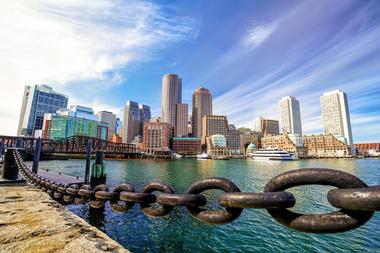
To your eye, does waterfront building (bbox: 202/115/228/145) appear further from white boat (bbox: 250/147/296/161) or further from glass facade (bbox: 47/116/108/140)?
glass facade (bbox: 47/116/108/140)

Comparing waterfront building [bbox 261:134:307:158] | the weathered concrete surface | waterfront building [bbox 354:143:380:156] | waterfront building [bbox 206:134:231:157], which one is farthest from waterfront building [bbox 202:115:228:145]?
the weathered concrete surface

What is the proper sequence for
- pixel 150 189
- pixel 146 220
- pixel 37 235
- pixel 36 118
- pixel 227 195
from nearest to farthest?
pixel 227 195 → pixel 150 189 → pixel 37 235 → pixel 146 220 → pixel 36 118

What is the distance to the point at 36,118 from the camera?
19438 cm

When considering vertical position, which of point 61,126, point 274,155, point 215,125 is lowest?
point 274,155

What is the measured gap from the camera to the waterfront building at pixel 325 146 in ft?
459

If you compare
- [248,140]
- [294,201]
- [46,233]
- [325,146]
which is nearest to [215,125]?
[248,140]

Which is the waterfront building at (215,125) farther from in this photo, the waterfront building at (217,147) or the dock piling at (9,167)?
the dock piling at (9,167)

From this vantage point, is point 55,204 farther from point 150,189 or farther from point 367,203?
point 367,203

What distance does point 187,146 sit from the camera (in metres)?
159

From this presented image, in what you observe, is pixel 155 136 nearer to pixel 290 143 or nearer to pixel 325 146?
pixel 290 143

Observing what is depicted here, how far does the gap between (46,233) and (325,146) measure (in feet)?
580

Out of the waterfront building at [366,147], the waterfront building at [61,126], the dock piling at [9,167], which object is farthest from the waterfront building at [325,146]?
the waterfront building at [61,126]

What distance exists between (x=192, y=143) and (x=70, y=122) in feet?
344

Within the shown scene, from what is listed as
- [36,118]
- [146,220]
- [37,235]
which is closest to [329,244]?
[146,220]
